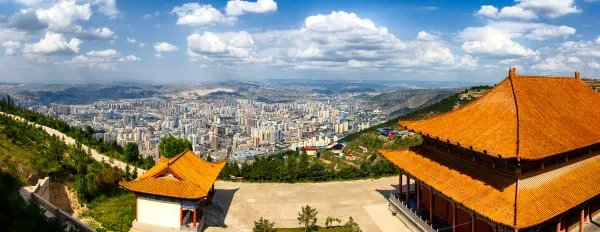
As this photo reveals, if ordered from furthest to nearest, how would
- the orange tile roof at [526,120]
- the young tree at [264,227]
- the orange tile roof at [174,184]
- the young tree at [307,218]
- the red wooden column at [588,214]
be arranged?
the young tree at [307,218]
the young tree at [264,227]
the orange tile roof at [174,184]
the red wooden column at [588,214]
the orange tile roof at [526,120]

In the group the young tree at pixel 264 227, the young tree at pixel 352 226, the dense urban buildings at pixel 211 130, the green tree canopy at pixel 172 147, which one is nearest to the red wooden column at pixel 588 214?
the young tree at pixel 352 226

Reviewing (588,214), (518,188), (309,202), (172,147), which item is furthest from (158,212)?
(588,214)

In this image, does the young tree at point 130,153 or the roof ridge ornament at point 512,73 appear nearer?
the roof ridge ornament at point 512,73

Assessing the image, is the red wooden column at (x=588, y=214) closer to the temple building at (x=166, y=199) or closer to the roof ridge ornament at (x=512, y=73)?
the roof ridge ornament at (x=512, y=73)

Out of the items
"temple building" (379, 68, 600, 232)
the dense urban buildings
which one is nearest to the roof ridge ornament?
"temple building" (379, 68, 600, 232)

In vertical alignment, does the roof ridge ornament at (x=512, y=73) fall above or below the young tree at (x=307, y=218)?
above

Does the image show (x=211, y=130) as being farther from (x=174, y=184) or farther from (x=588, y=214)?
(x=588, y=214)

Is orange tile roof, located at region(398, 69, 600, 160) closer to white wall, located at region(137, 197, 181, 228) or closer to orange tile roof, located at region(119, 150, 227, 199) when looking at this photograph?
orange tile roof, located at region(119, 150, 227, 199)
